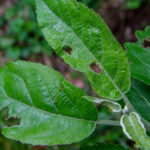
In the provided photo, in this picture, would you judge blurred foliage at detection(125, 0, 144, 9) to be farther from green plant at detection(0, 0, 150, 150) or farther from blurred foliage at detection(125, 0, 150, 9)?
green plant at detection(0, 0, 150, 150)

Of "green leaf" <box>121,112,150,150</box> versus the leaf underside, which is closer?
"green leaf" <box>121,112,150,150</box>

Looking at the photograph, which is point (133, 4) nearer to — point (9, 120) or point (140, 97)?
point (9, 120)

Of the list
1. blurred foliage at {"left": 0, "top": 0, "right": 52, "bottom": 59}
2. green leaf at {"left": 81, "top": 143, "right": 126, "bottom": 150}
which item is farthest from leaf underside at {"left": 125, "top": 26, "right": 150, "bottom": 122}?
blurred foliage at {"left": 0, "top": 0, "right": 52, "bottom": 59}

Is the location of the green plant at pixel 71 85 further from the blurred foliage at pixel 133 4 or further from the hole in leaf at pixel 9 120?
the blurred foliage at pixel 133 4

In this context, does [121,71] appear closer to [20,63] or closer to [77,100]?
[77,100]

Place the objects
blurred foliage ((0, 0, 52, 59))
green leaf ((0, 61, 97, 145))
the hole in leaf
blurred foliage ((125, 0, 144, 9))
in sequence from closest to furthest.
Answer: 1. green leaf ((0, 61, 97, 145))
2. the hole in leaf
3. blurred foliage ((125, 0, 144, 9))
4. blurred foliage ((0, 0, 52, 59))

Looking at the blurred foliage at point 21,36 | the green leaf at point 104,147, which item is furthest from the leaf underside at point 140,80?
the blurred foliage at point 21,36

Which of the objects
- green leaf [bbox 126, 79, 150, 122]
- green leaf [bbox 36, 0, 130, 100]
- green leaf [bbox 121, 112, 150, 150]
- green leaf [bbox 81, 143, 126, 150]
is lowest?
green leaf [bbox 81, 143, 126, 150]

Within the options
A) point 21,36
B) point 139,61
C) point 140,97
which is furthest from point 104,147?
point 21,36
